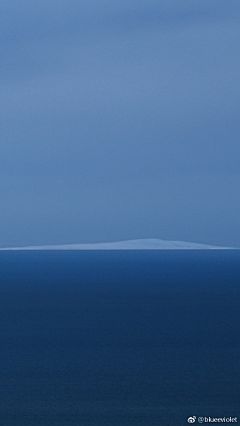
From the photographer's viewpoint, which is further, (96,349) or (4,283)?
(4,283)

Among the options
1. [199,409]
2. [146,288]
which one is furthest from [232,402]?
[146,288]

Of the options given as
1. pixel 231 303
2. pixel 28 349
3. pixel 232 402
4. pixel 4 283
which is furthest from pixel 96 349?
pixel 4 283

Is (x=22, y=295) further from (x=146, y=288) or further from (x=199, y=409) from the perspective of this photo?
(x=199, y=409)

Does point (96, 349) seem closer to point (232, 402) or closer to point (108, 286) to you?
point (232, 402)

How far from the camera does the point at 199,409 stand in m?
35.2

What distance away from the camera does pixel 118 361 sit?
46.7 meters

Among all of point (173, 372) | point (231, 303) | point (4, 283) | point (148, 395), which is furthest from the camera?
point (4, 283)

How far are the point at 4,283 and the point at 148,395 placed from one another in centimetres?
8585

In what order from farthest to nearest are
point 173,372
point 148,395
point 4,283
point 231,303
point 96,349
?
point 4,283 → point 231,303 → point 96,349 → point 173,372 → point 148,395

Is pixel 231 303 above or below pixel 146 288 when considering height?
below

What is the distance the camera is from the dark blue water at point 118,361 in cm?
3491

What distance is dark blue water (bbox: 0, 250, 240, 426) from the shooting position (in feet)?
115

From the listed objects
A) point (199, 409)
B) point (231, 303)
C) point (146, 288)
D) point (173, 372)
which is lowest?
point (199, 409)

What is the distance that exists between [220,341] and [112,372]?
45.3ft
